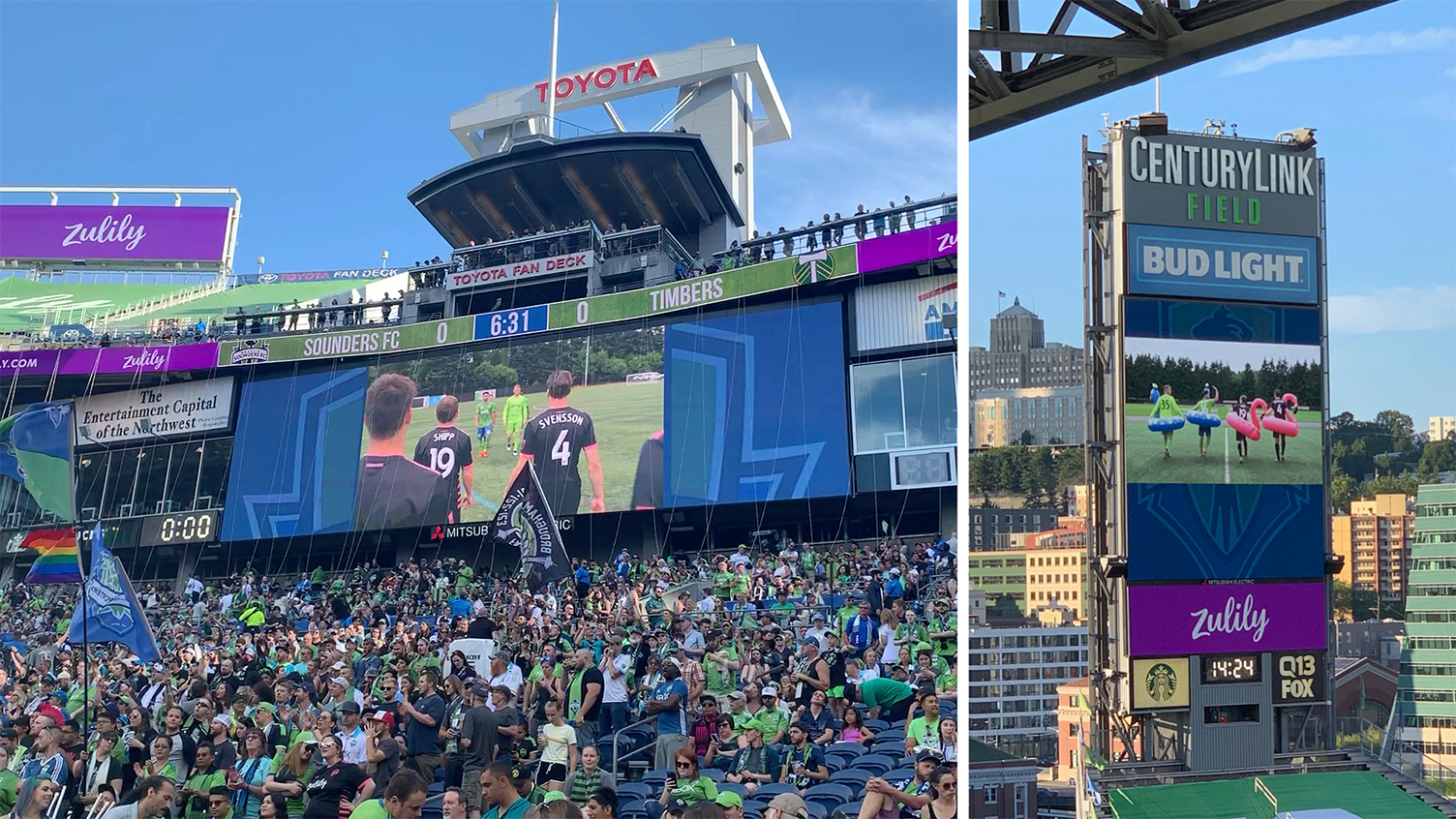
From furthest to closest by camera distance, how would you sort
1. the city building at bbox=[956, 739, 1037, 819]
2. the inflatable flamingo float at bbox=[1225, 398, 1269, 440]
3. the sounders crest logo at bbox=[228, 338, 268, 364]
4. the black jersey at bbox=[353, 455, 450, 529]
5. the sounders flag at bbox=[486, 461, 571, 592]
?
the city building at bbox=[956, 739, 1037, 819] < the sounders crest logo at bbox=[228, 338, 268, 364] < the black jersey at bbox=[353, 455, 450, 529] < the inflatable flamingo float at bbox=[1225, 398, 1269, 440] < the sounders flag at bbox=[486, 461, 571, 592]

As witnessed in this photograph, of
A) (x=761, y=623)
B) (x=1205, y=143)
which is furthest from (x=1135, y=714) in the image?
(x=761, y=623)

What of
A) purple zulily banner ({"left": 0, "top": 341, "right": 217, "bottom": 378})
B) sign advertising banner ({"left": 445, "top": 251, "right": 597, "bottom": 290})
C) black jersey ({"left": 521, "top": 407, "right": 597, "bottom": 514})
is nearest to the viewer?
black jersey ({"left": 521, "top": 407, "right": 597, "bottom": 514})

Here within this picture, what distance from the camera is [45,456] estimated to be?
57.1 feet

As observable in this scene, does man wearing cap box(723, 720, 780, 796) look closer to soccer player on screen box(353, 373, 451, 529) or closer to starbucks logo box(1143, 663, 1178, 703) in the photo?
starbucks logo box(1143, 663, 1178, 703)

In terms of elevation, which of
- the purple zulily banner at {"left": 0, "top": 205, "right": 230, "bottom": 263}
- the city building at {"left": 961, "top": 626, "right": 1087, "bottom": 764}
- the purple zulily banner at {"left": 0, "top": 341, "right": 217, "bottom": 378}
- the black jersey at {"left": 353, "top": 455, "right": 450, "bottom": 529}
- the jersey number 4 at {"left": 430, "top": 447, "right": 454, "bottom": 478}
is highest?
the purple zulily banner at {"left": 0, "top": 205, "right": 230, "bottom": 263}

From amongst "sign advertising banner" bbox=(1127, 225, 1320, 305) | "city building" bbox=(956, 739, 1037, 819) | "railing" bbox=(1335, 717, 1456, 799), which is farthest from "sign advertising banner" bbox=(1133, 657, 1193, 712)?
"city building" bbox=(956, 739, 1037, 819)

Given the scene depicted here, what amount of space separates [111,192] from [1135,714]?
106 feet

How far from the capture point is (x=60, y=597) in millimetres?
23797

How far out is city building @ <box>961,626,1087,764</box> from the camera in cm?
8731

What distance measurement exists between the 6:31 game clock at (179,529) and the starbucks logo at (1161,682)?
1912 centimetres

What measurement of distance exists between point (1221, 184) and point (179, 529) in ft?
74.4

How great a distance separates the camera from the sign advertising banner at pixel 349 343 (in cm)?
2814

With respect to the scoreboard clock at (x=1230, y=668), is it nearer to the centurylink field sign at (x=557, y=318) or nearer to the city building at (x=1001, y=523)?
the centurylink field sign at (x=557, y=318)

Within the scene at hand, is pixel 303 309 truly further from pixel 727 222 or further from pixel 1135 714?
pixel 1135 714
